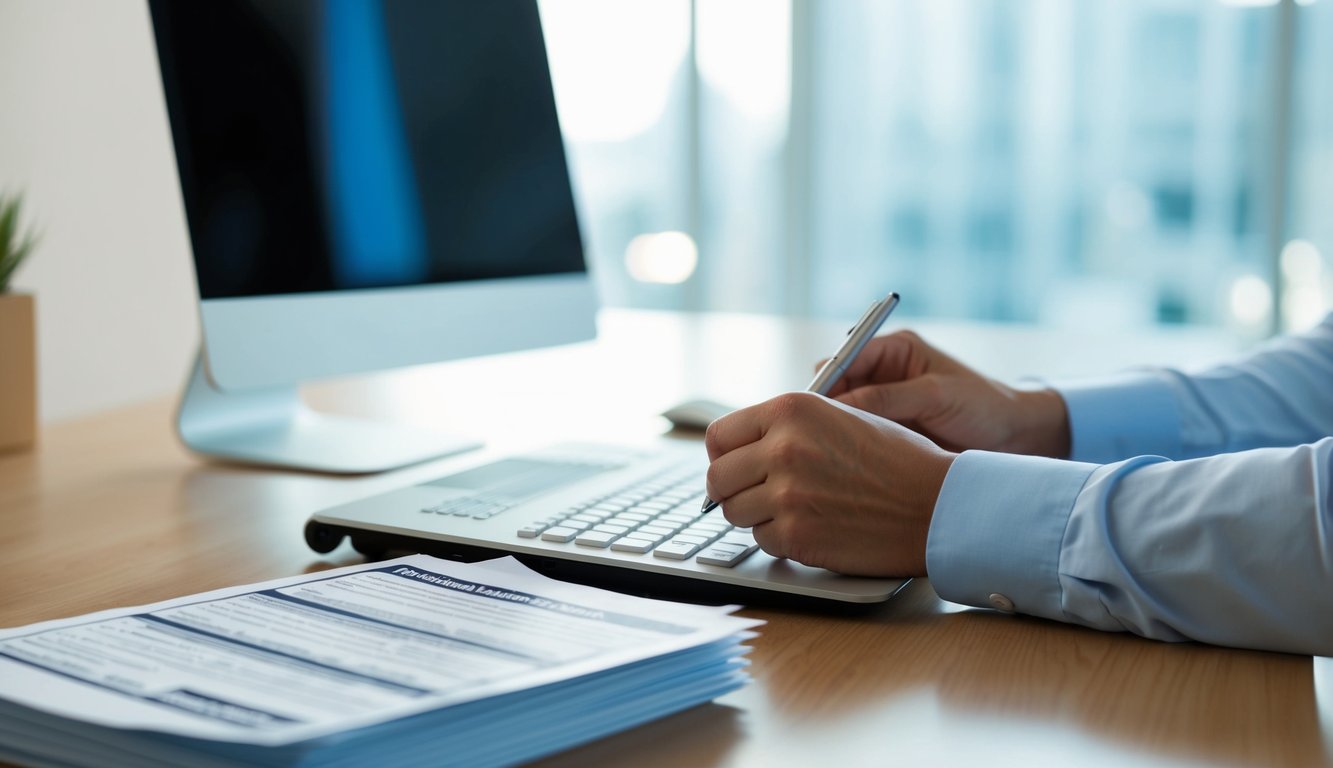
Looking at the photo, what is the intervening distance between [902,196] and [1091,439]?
3313 mm

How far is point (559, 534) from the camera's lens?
0.67 metres

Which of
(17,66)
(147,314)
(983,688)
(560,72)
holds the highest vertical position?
(560,72)

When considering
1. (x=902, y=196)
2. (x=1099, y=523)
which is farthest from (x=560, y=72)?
(x=1099, y=523)

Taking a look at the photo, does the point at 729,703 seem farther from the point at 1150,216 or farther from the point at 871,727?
the point at 1150,216

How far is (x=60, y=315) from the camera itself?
5.42 ft

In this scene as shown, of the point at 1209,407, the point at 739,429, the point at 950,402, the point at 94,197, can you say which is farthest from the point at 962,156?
the point at 739,429

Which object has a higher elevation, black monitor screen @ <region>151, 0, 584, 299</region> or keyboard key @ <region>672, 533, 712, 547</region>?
black monitor screen @ <region>151, 0, 584, 299</region>

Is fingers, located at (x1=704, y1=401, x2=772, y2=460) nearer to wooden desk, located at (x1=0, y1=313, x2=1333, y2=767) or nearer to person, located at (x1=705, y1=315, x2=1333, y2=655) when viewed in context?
person, located at (x1=705, y1=315, x2=1333, y2=655)

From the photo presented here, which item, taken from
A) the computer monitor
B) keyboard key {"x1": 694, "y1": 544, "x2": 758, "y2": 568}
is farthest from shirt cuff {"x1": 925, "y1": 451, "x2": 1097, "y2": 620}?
the computer monitor

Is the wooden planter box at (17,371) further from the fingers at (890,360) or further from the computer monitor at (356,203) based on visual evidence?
the fingers at (890,360)

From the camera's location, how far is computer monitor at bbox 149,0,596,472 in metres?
0.89

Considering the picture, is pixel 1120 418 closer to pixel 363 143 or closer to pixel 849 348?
pixel 849 348

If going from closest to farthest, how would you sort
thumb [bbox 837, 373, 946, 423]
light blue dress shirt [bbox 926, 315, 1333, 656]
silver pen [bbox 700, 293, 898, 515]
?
1. light blue dress shirt [bbox 926, 315, 1333, 656]
2. silver pen [bbox 700, 293, 898, 515]
3. thumb [bbox 837, 373, 946, 423]

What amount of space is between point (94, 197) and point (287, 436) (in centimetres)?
84
